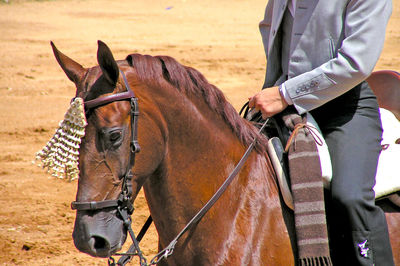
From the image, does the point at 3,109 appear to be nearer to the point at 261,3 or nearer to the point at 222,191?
the point at 222,191

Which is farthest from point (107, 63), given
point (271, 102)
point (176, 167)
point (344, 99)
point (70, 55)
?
point (70, 55)

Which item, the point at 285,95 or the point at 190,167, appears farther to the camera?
the point at 285,95

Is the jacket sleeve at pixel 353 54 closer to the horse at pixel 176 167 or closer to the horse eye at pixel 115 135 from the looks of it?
the horse at pixel 176 167

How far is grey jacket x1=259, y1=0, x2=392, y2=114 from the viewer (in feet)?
8.25

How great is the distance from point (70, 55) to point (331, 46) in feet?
35.4

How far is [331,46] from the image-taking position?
2658 millimetres

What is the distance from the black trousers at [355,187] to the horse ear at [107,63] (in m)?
1.16

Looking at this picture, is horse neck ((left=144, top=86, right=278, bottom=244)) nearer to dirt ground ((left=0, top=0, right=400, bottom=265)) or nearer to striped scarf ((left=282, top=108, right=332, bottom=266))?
striped scarf ((left=282, top=108, right=332, bottom=266))

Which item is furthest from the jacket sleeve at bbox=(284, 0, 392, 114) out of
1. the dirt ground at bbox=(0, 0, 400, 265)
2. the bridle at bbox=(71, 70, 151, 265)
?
the dirt ground at bbox=(0, 0, 400, 265)

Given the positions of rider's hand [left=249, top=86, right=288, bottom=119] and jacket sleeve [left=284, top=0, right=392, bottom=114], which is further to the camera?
rider's hand [left=249, top=86, right=288, bottom=119]

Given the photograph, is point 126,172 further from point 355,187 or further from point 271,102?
point 355,187

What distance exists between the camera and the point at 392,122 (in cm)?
310

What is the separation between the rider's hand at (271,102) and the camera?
271 cm

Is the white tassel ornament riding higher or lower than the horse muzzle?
higher
